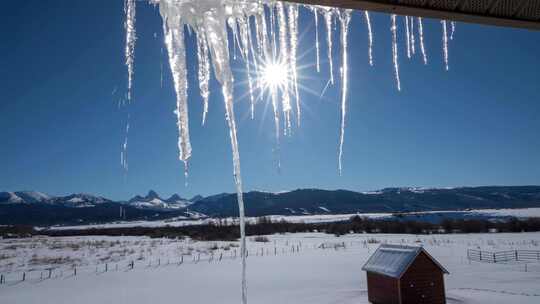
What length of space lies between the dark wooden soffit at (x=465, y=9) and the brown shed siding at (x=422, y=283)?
51.4ft

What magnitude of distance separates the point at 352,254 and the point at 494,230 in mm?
43915

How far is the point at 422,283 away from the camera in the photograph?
15.8 meters

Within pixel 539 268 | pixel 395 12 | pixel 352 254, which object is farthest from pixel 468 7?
pixel 352 254

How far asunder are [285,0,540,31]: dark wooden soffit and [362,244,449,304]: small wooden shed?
15422 millimetres

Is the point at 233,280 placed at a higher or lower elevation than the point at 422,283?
lower

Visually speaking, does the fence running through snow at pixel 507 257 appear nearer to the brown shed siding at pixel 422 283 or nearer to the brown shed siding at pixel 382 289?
the brown shed siding at pixel 422 283

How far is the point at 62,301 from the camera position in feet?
66.3

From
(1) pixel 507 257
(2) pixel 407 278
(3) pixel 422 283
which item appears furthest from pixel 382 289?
(1) pixel 507 257

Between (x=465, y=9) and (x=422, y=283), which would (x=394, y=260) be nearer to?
(x=422, y=283)

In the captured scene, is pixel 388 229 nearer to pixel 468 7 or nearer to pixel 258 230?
pixel 258 230

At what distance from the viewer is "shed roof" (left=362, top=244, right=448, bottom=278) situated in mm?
15558

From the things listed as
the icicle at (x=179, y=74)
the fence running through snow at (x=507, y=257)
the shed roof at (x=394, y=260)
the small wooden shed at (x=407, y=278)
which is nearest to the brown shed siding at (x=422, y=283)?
the small wooden shed at (x=407, y=278)

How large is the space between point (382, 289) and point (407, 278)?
1440 millimetres

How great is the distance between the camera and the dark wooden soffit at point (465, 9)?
1554 millimetres
